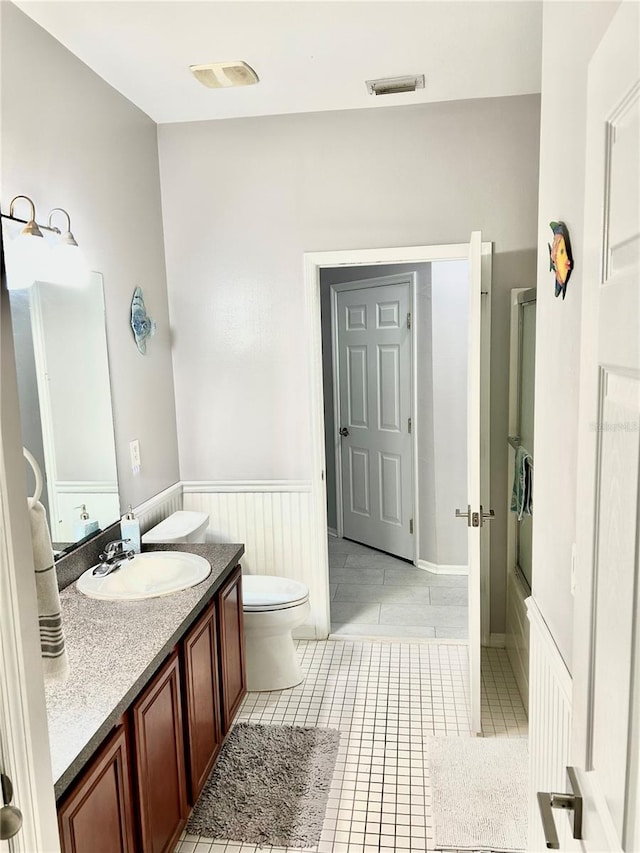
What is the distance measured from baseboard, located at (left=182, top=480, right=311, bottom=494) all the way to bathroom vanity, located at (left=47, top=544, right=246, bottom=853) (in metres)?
0.89

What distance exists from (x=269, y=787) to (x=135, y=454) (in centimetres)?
148

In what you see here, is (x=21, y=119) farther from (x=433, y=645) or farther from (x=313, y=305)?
(x=433, y=645)

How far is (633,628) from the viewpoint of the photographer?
72 centimetres

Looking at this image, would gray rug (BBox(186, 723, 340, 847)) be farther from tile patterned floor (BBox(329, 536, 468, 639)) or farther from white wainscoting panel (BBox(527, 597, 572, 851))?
tile patterned floor (BBox(329, 536, 468, 639))

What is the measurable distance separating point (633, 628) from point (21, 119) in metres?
2.27

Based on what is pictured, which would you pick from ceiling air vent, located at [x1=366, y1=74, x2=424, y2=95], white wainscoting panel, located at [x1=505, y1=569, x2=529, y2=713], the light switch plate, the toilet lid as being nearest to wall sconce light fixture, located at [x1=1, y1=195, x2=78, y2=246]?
the light switch plate

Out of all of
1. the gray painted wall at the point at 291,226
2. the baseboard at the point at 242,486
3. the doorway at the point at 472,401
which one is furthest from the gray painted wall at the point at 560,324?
the baseboard at the point at 242,486

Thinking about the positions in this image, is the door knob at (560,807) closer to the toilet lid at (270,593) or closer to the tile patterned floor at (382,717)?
the tile patterned floor at (382,717)

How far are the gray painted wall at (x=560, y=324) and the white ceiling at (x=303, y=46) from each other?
31.3 inches

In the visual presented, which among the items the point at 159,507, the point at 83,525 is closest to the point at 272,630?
the point at 159,507

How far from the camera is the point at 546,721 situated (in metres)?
1.59

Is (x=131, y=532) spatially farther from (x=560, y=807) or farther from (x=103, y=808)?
(x=560, y=807)

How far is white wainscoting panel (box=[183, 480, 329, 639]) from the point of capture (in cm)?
343

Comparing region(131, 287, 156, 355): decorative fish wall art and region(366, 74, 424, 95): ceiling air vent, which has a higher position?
region(366, 74, 424, 95): ceiling air vent
